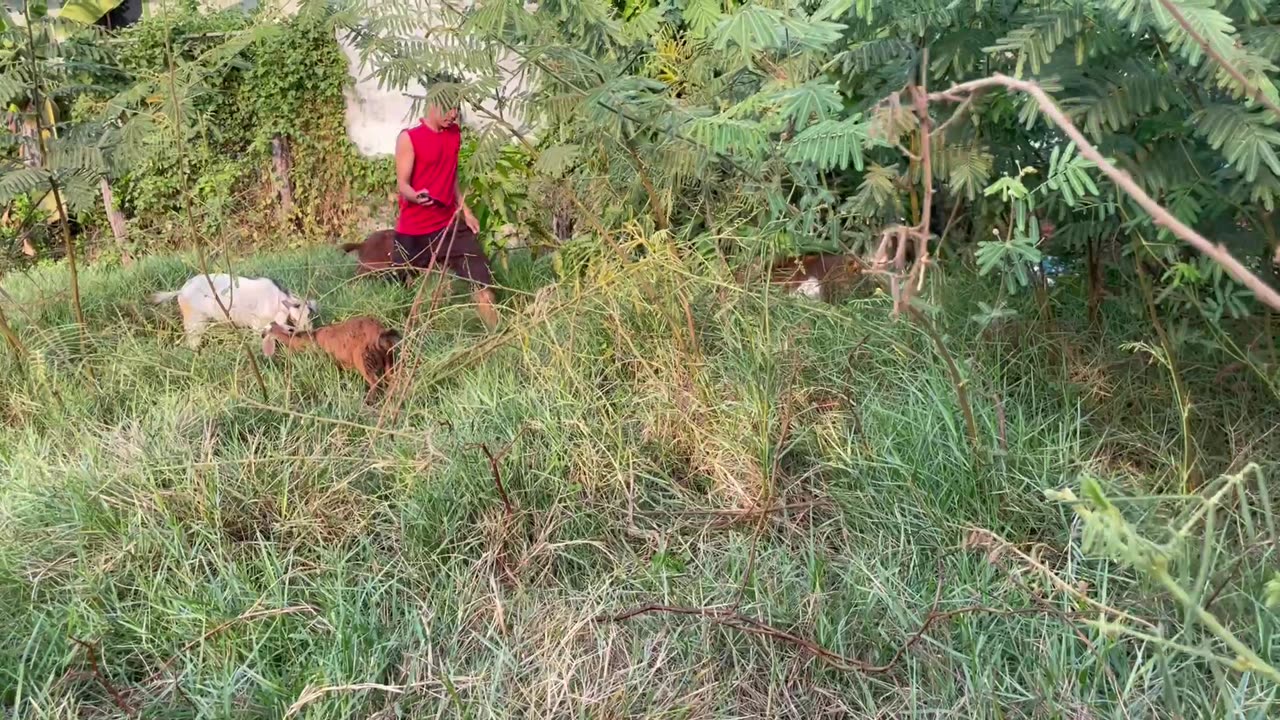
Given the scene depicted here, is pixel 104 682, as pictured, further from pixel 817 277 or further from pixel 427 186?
pixel 427 186

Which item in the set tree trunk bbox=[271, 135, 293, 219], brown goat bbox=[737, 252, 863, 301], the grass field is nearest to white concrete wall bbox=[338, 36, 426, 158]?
tree trunk bbox=[271, 135, 293, 219]

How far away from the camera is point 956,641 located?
8.14ft

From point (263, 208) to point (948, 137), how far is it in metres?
8.61

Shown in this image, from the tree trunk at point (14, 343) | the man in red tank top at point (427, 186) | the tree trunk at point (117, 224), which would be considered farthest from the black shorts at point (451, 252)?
the tree trunk at point (117, 224)

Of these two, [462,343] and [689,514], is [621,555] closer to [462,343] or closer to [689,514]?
[689,514]

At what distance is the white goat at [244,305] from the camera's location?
4.50 metres

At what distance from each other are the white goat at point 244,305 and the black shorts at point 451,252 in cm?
67

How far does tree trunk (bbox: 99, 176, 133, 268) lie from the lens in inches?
286

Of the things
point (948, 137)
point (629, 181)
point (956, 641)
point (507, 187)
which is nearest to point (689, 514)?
point (956, 641)

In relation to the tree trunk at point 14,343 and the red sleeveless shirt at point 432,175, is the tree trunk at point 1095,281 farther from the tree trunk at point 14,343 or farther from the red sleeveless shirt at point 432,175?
the tree trunk at point 14,343

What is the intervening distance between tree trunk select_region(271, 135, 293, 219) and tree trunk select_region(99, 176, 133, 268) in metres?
1.49

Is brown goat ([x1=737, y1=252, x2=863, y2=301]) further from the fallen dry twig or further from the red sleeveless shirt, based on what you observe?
the fallen dry twig

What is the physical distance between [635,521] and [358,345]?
162 cm

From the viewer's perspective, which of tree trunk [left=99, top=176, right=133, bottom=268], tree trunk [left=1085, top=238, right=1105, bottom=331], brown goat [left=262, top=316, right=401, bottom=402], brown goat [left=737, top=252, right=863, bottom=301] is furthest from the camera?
tree trunk [left=99, top=176, right=133, bottom=268]
